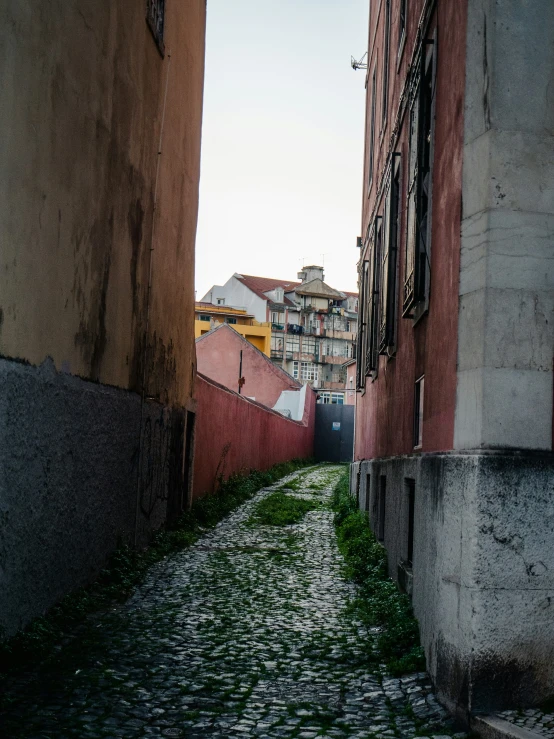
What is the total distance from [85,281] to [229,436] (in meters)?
11.3

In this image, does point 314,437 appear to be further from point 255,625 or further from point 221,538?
point 255,625

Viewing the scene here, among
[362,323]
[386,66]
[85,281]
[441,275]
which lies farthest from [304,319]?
[441,275]

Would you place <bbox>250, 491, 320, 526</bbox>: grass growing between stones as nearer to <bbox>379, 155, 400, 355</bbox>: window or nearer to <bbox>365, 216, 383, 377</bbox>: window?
<bbox>365, 216, 383, 377</bbox>: window

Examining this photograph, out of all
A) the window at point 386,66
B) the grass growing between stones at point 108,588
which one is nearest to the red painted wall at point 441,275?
the grass growing between stones at point 108,588

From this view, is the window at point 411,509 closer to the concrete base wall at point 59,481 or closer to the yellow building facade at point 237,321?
the concrete base wall at point 59,481

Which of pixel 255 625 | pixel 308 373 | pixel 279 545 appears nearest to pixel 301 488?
pixel 279 545

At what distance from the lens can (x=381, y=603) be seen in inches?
276

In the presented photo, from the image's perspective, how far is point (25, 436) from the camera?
18.2 ft

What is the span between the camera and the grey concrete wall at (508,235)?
14.6ft

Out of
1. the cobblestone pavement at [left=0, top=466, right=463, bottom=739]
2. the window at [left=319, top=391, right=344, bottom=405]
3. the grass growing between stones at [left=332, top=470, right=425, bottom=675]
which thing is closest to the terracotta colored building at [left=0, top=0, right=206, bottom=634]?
the cobblestone pavement at [left=0, top=466, right=463, bottom=739]

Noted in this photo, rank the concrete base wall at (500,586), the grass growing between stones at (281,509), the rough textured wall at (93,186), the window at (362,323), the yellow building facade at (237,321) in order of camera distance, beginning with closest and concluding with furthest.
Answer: the concrete base wall at (500,586)
the rough textured wall at (93,186)
the grass growing between stones at (281,509)
the window at (362,323)
the yellow building facade at (237,321)

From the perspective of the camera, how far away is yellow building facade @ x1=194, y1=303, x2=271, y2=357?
6712 cm

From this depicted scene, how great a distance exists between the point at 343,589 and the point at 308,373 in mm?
68968

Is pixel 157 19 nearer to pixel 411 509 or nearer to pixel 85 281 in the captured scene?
pixel 85 281
